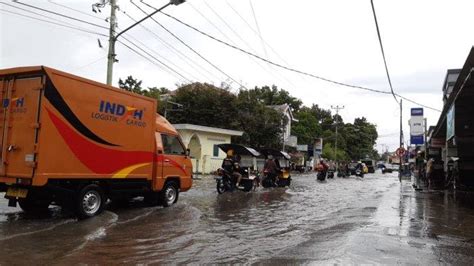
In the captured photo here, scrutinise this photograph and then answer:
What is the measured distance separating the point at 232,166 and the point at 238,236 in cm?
1031

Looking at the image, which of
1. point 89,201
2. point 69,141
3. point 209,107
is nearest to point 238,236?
point 89,201

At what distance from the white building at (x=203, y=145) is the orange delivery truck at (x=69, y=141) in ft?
71.9

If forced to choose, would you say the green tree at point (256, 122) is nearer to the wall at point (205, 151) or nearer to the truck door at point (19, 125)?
the wall at point (205, 151)

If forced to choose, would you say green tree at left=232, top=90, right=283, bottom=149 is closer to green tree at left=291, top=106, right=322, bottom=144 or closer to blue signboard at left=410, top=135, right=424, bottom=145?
blue signboard at left=410, top=135, right=424, bottom=145

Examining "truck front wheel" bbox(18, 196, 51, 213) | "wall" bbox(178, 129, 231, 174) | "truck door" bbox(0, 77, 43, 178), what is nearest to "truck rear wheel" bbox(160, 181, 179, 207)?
"truck front wheel" bbox(18, 196, 51, 213)

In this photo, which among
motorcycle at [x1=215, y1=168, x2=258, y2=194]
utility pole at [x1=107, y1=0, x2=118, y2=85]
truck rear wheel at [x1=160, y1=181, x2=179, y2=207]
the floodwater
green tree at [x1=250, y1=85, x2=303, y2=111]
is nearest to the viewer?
the floodwater

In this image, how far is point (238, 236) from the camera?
916cm

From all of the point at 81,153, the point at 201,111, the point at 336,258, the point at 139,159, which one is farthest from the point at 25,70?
the point at 201,111

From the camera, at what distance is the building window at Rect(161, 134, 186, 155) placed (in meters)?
13.6

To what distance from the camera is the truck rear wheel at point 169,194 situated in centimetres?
1366

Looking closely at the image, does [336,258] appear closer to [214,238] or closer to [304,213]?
[214,238]

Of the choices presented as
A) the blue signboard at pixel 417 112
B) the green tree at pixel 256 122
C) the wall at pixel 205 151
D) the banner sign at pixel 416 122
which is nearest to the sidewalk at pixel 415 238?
the banner sign at pixel 416 122

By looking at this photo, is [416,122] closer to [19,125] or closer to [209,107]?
[209,107]

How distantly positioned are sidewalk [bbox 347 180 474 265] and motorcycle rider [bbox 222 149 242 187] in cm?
694
